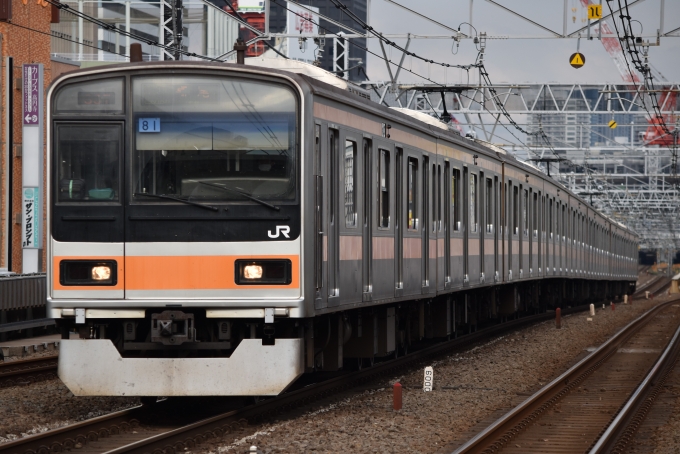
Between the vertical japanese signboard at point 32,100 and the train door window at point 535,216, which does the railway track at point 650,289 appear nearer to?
the train door window at point 535,216

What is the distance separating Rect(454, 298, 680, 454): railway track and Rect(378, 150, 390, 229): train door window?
237 cm

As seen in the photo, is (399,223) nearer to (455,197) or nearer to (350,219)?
(350,219)

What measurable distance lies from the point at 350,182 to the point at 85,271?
280cm

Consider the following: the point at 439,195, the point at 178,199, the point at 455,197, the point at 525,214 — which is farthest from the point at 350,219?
the point at 525,214

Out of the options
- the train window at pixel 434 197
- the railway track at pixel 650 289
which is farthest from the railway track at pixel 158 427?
the railway track at pixel 650 289

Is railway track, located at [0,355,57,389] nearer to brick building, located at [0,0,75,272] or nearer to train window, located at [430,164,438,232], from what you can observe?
train window, located at [430,164,438,232]

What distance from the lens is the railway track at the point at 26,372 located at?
12.8m

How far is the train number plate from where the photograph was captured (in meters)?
9.72

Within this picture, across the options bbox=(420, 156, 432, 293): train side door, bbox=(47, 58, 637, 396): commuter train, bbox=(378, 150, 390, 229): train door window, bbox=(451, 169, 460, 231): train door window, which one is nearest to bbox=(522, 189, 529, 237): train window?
bbox=(451, 169, 460, 231): train door window

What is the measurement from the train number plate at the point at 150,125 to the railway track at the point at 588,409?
140 inches

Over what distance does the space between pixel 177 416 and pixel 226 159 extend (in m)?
2.33

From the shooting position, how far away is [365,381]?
521 inches

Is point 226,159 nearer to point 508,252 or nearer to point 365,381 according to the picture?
point 365,381

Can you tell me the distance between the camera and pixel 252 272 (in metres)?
9.60
